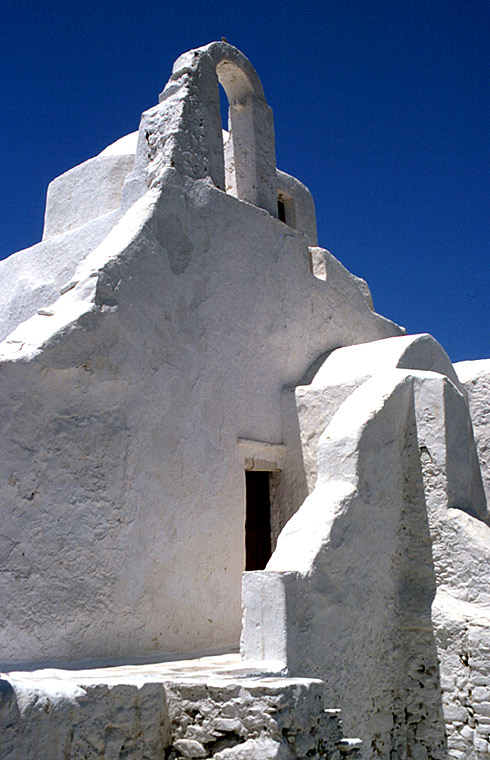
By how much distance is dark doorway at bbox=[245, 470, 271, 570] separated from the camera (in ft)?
23.7

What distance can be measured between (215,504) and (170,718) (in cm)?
257

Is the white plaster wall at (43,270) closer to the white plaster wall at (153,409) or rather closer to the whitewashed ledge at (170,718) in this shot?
the white plaster wall at (153,409)

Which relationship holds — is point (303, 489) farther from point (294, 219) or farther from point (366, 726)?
point (294, 219)

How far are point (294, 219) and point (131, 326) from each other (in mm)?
4762

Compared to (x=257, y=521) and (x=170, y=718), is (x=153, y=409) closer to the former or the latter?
(x=257, y=521)

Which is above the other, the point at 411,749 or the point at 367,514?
the point at 367,514

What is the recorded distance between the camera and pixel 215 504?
21.3 ft

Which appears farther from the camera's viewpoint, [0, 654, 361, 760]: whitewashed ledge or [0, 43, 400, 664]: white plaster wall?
[0, 43, 400, 664]: white plaster wall

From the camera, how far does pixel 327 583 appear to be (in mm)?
5379

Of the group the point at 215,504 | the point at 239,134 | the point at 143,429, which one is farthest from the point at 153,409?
the point at 239,134

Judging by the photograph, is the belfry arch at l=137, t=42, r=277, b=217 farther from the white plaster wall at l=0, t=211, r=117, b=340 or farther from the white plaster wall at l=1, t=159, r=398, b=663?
the white plaster wall at l=0, t=211, r=117, b=340

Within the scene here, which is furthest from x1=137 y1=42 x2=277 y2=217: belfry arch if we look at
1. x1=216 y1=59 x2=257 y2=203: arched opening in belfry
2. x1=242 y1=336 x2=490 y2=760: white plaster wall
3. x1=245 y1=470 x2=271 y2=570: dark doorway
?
x1=245 y1=470 x2=271 y2=570: dark doorway

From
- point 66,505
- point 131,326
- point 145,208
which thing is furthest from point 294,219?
point 66,505

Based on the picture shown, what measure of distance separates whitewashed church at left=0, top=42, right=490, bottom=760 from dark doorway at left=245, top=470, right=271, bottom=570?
0.08 ft
